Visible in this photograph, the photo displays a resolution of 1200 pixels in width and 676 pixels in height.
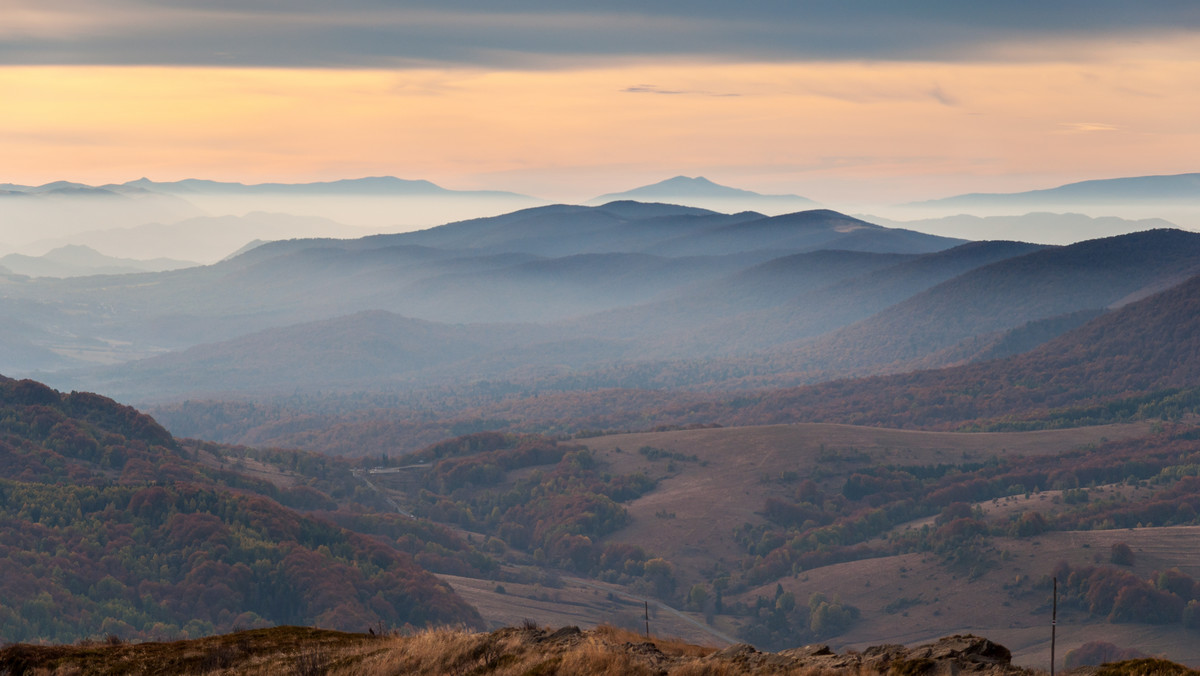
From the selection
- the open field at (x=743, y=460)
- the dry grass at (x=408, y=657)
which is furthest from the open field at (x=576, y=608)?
the dry grass at (x=408, y=657)

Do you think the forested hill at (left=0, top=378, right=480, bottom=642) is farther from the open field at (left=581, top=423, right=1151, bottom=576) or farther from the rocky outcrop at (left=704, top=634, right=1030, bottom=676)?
the rocky outcrop at (left=704, top=634, right=1030, bottom=676)

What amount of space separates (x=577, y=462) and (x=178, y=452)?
61.4 metres

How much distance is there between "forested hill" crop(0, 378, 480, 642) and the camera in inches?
3440

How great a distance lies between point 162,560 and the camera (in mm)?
98500

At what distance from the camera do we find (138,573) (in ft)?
313

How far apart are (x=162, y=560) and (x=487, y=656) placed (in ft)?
290

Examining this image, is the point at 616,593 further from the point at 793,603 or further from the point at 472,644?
the point at 472,644

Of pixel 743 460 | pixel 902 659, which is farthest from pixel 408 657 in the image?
pixel 743 460

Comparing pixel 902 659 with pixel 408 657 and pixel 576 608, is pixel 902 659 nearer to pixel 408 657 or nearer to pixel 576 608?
pixel 408 657

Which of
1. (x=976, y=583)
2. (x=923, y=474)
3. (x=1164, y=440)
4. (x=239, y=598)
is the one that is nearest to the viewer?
(x=239, y=598)

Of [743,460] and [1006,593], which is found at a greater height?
[743,460]

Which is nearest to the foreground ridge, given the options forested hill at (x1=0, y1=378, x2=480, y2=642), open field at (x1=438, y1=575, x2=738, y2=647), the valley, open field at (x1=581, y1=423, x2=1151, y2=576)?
the valley

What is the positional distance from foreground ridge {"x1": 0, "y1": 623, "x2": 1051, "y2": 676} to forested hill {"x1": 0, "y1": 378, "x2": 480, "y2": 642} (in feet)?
201

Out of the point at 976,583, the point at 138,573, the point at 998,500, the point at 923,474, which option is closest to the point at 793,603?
the point at 976,583
